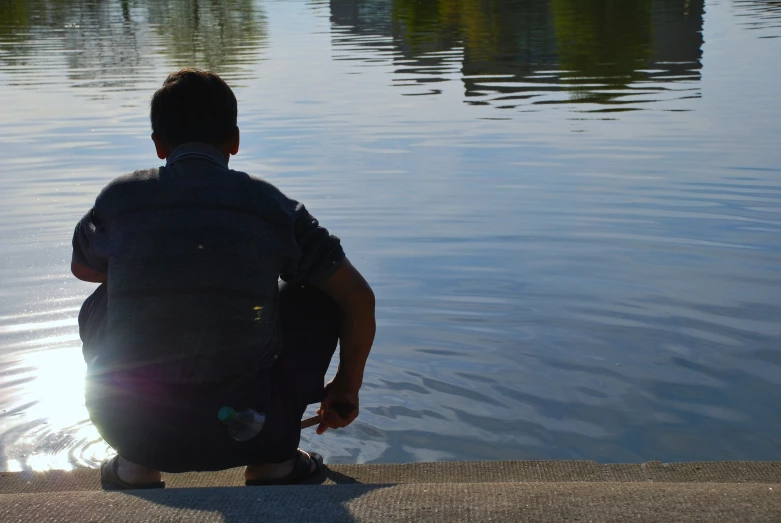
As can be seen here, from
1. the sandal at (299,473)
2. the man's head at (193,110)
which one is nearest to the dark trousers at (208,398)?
the sandal at (299,473)

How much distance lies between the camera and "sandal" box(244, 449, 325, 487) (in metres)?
3.20

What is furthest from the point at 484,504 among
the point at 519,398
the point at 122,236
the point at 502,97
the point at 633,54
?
the point at 633,54

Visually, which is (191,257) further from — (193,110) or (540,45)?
(540,45)

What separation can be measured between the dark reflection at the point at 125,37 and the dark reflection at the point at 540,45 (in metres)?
3.55

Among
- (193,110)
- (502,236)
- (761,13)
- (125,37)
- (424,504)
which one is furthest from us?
(125,37)

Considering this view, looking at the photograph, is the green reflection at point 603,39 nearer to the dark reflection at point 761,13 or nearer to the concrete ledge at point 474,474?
the dark reflection at point 761,13

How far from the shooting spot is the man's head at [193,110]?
295 cm

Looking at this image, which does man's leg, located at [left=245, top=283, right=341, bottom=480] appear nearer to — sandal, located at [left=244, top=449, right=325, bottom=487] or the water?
sandal, located at [left=244, top=449, right=325, bottom=487]

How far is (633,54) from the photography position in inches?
874

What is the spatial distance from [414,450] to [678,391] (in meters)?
1.33

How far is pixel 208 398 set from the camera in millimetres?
2881

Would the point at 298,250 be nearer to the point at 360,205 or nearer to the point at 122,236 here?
the point at 122,236

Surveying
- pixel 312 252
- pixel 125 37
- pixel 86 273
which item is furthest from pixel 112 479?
pixel 125 37

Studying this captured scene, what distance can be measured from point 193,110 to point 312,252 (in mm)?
545
